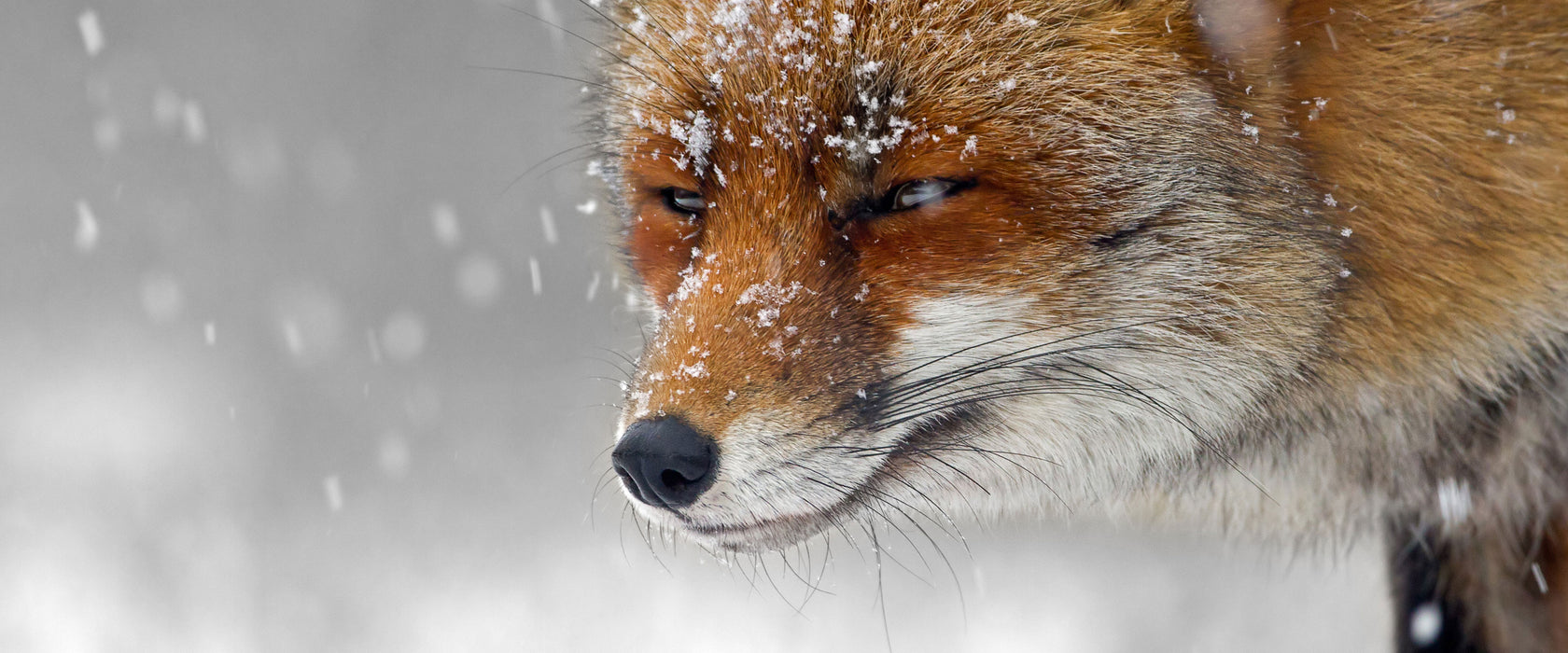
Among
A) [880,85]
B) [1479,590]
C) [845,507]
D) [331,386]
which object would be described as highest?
[880,85]

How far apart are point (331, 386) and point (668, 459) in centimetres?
1254

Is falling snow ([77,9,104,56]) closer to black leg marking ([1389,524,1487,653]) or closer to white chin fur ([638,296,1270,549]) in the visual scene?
white chin fur ([638,296,1270,549])

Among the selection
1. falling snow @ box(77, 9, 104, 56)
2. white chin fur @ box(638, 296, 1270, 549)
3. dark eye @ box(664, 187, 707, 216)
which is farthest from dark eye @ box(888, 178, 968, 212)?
falling snow @ box(77, 9, 104, 56)

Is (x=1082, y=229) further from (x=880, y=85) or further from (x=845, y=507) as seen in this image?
(x=845, y=507)

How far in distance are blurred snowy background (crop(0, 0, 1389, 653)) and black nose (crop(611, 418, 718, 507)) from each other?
5.57 meters

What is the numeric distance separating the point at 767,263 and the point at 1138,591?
7770mm

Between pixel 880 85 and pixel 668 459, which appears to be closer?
pixel 668 459

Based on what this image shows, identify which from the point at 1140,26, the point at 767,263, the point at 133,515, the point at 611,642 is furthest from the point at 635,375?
the point at 133,515

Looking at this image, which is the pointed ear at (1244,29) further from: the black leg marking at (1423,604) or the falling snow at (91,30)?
the falling snow at (91,30)

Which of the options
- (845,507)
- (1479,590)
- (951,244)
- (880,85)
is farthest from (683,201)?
(1479,590)

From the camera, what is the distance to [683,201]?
99.7 inches

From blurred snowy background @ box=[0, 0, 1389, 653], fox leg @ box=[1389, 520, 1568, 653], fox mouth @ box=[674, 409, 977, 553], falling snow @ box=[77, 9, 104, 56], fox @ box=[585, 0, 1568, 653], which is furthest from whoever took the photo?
falling snow @ box=[77, 9, 104, 56]

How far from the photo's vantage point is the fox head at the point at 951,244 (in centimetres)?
217

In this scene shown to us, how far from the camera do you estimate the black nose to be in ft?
6.81
